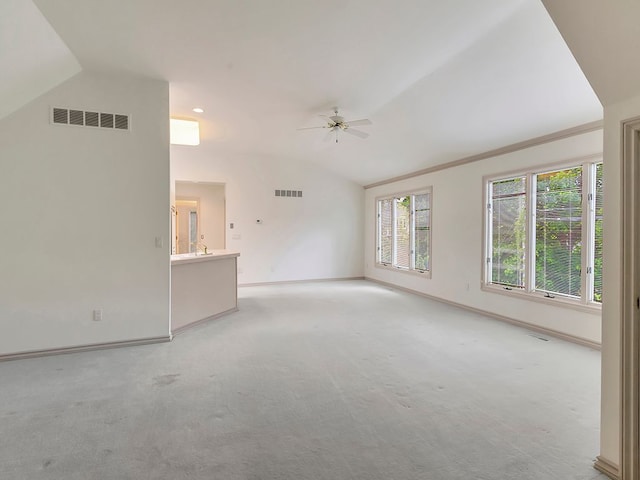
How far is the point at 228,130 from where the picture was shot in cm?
629

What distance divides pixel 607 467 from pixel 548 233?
11.1ft

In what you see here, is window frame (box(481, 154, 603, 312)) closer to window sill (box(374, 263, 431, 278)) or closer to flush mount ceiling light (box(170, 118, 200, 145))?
window sill (box(374, 263, 431, 278))

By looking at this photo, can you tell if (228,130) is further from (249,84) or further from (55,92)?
(55,92)

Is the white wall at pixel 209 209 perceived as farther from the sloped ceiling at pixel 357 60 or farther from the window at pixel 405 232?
the window at pixel 405 232

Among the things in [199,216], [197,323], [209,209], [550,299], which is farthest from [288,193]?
[550,299]

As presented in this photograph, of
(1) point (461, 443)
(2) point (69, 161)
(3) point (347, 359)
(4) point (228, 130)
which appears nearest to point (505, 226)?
(3) point (347, 359)

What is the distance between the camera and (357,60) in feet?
12.0

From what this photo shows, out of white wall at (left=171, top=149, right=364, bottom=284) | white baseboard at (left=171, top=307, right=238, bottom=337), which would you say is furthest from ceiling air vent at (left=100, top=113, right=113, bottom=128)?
white wall at (left=171, top=149, right=364, bottom=284)

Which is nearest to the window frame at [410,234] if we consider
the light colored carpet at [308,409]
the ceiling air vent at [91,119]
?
the light colored carpet at [308,409]

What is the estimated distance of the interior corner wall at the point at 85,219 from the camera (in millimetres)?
3600

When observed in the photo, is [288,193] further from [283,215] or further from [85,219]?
[85,219]

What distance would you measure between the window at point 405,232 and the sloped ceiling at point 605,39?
16.9 ft

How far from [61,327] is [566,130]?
20.6 ft

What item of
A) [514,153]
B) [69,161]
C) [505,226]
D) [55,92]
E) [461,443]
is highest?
[55,92]
